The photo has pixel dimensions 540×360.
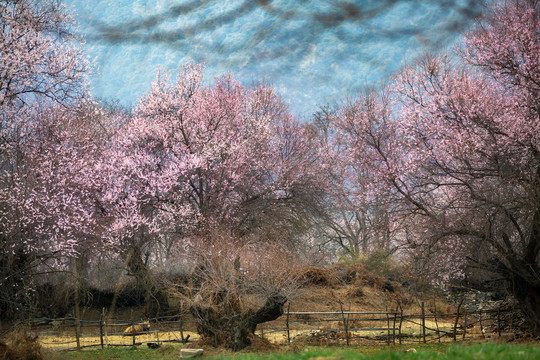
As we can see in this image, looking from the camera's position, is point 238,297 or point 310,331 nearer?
point 238,297

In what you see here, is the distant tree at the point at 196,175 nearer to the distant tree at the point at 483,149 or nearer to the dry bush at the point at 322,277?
the dry bush at the point at 322,277

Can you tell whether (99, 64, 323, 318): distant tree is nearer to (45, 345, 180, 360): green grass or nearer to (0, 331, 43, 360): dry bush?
(45, 345, 180, 360): green grass

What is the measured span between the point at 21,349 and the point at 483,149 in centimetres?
1469

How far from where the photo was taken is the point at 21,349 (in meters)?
12.2

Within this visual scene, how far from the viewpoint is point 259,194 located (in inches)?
970

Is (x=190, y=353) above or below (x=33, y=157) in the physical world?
below

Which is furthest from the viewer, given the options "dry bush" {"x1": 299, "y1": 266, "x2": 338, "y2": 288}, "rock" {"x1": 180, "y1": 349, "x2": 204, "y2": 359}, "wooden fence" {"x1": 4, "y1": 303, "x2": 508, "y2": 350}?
"dry bush" {"x1": 299, "y1": 266, "x2": 338, "y2": 288}

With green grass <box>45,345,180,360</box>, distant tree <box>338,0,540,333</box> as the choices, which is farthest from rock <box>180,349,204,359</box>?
distant tree <box>338,0,540,333</box>

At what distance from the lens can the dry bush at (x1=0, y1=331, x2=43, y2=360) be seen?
12.1m

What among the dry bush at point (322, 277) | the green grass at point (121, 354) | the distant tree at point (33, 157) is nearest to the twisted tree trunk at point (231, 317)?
the green grass at point (121, 354)

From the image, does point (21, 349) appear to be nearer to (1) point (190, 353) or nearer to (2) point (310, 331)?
(1) point (190, 353)

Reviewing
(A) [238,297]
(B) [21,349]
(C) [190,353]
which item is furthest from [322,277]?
(B) [21,349]

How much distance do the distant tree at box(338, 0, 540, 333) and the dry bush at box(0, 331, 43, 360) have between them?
11.3 metres

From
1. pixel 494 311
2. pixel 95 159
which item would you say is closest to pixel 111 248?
pixel 95 159
